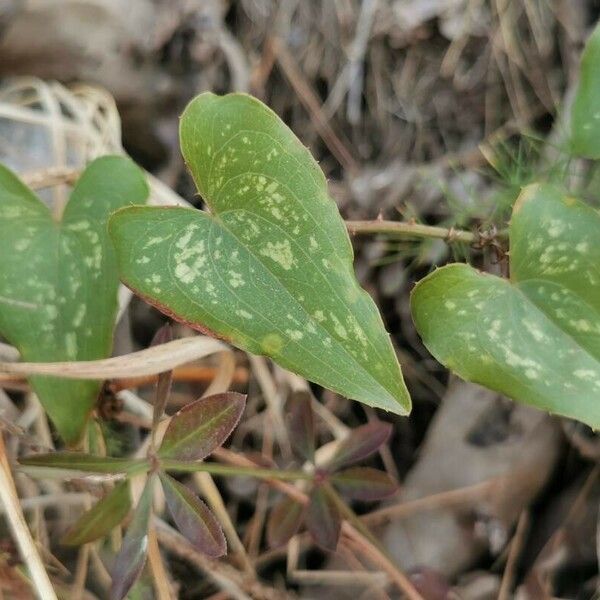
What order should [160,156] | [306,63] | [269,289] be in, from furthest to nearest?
[306,63] < [160,156] < [269,289]

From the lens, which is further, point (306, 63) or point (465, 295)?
point (306, 63)

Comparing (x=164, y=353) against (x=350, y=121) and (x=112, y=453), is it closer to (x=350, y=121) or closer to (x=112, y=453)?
(x=112, y=453)

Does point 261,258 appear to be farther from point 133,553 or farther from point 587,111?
point 587,111

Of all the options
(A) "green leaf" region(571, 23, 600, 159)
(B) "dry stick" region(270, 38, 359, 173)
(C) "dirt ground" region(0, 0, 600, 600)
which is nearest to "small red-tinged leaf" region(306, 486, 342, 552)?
(C) "dirt ground" region(0, 0, 600, 600)

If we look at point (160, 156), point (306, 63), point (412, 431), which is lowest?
point (412, 431)

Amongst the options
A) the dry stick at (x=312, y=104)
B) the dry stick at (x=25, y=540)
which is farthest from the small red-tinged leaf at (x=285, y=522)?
the dry stick at (x=312, y=104)

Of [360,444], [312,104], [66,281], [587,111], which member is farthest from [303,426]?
[312,104]

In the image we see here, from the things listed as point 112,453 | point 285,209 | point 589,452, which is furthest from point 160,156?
point 589,452

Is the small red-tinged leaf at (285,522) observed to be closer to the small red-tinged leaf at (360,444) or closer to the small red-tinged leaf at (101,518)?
the small red-tinged leaf at (360,444)
